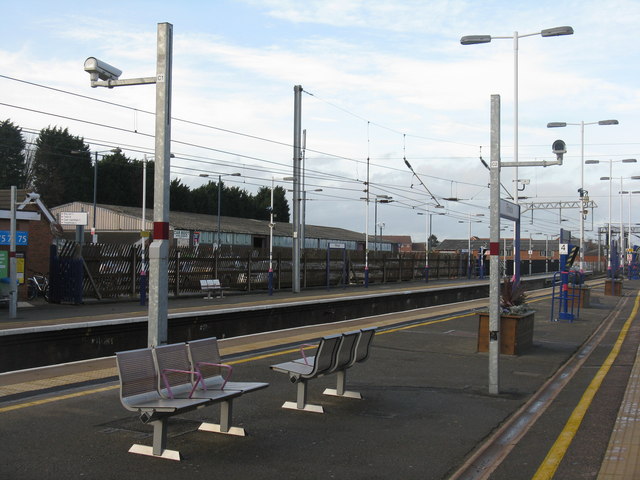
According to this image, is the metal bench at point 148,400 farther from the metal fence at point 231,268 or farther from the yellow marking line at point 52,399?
the metal fence at point 231,268

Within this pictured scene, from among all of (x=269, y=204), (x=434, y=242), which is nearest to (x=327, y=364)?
(x=269, y=204)

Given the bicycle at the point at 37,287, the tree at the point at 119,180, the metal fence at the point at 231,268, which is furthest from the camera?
the tree at the point at 119,180

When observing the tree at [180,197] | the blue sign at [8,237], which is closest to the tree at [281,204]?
the tree at [180,197]

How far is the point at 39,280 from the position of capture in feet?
80.7

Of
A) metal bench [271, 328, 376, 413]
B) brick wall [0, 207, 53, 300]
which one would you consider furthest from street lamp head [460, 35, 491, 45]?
brick wall [0, 207, 53, 300]

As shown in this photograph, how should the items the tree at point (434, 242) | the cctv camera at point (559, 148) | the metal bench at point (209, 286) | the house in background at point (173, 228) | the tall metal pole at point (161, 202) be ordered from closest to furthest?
1. the tall metal pole at point (161, 202)
2. the cctv camera at point (559, 148)
3. the metal bench at point (209, 286)
4. the house in background at point (173, 228)
5. the tree at point (434, 242)

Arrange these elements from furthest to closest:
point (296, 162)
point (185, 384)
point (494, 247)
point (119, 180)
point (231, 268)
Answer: point (119, 180) → point (296, 162) → point (231, 268) → point (494, 247) → point (185, 384)

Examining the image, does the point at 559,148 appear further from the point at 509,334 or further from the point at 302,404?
the point at 302,404

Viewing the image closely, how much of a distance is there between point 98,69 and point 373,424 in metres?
5.62

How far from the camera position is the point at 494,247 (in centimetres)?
944

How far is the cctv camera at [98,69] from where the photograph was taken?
28.9ft

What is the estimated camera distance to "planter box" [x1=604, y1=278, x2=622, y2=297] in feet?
113

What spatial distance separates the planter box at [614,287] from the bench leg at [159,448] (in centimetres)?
3265

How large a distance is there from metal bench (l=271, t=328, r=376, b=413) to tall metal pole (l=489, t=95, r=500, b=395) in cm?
175
